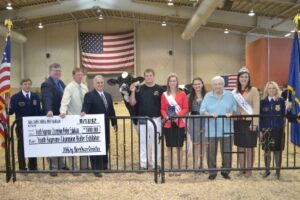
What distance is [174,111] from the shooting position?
506 centimetres

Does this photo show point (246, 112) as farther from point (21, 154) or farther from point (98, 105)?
point (21, 154)

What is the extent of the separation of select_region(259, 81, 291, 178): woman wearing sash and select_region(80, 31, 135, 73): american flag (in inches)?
753

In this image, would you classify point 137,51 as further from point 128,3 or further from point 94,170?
point 94,170

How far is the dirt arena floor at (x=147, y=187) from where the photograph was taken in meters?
4.29

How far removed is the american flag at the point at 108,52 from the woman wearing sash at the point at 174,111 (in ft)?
61.5

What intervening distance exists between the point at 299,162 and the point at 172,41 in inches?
759

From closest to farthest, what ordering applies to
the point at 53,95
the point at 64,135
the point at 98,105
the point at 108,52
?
1. the point at 64,135
2. the point at 98,105
3. the point at 53,95
4. the point at 108,52

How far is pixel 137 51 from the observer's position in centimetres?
2439

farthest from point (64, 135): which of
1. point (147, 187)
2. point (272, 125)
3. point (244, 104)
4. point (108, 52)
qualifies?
point (108, 52)

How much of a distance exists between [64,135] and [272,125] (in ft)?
9.90

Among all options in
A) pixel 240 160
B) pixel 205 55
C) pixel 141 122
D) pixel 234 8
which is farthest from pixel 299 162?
pixel 205 55

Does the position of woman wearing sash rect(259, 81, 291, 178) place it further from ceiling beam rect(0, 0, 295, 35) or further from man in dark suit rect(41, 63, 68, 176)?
ceiling beam rect(0, 0, 295, 35)

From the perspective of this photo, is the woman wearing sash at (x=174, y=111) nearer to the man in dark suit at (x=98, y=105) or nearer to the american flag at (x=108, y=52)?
the man in dark suit at (x=98, y=105)

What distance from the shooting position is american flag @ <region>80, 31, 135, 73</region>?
2367 cm
